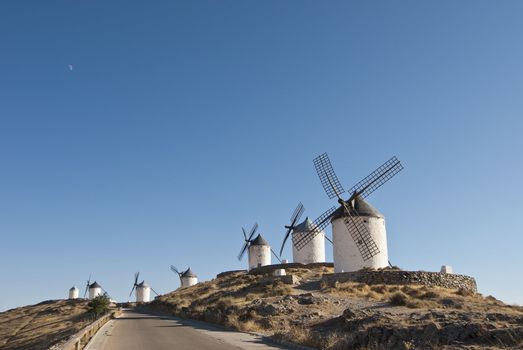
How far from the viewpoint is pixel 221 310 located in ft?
99.2

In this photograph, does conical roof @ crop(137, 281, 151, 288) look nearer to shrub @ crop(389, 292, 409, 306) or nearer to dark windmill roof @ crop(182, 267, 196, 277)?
dark windmill roof @ crop(182, 267, 196, 277)

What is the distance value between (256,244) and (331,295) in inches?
1624

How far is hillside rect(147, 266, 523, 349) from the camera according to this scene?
1229cm

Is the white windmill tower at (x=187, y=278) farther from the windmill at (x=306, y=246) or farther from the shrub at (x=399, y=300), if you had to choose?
the shrub at (x=399, y=300)

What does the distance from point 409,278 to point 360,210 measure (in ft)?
29.2

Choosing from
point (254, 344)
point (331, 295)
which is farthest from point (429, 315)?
point (331, 295)

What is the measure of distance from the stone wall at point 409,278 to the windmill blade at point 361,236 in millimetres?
3750

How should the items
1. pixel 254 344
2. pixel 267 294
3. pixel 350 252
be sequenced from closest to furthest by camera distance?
pixel 254 344 < pixel 267 294 < pixel 350 252

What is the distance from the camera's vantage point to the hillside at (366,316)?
12289 millimetres

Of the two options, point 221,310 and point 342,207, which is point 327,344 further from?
point 342,207

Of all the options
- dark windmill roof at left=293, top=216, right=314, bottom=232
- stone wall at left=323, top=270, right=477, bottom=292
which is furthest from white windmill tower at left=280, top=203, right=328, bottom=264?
stone wall at left=323, top=270, right=477, bottom=292

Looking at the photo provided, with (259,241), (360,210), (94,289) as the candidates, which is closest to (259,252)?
(259,241)

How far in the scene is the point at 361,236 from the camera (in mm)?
41250

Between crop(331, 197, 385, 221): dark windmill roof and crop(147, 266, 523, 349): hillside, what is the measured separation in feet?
21.7
